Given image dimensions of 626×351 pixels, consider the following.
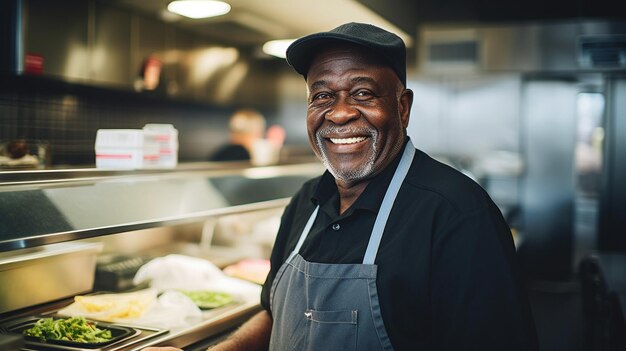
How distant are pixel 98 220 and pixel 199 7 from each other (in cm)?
146

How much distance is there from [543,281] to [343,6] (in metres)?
4.00

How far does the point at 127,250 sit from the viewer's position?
9.84 feet

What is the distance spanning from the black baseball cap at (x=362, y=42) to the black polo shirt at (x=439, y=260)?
290 millimetres

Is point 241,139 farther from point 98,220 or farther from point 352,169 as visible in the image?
point 352,169

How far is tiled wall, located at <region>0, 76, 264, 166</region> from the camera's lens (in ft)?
12.6

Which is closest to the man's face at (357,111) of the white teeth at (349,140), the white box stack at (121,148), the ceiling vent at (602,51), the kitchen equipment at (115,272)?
the white teeth at (349,140)

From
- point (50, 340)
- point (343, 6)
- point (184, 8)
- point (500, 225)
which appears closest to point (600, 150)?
point (343, 6)

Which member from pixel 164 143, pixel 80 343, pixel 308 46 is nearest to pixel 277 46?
pixel 164 143

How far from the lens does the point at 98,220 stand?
1941 mm

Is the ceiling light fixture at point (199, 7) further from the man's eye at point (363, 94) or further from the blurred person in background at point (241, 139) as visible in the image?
the blurred person in background at point (241, 139)

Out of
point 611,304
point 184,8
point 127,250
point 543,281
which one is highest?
point 184,8

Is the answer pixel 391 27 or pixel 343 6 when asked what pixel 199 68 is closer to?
pixel 391 27

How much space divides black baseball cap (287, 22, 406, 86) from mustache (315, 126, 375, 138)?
0.20 meters

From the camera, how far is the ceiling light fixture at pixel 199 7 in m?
2.95
